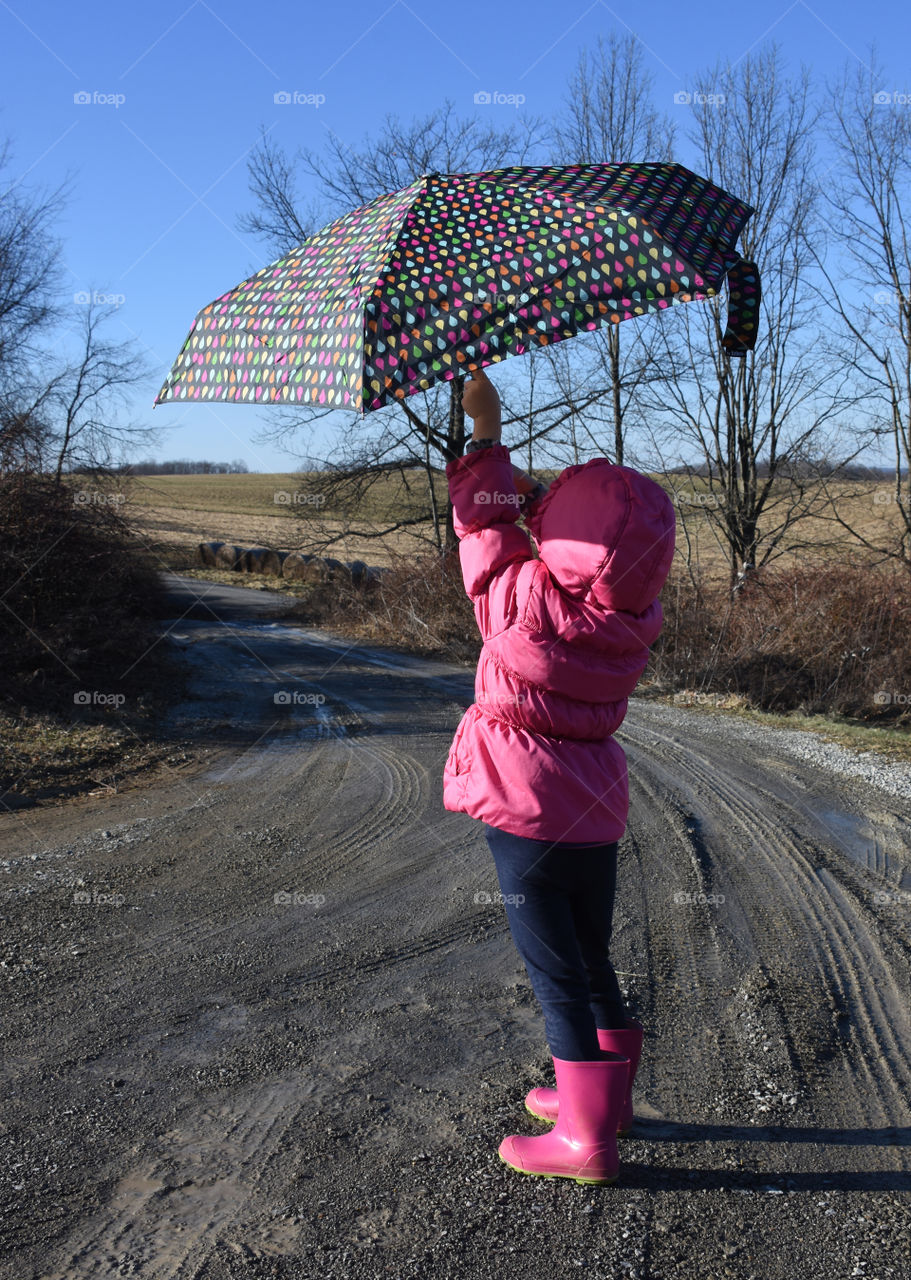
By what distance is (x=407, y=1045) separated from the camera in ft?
10.9

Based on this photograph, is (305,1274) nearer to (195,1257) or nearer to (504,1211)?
(195,1257)

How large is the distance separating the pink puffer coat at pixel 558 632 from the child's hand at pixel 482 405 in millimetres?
60

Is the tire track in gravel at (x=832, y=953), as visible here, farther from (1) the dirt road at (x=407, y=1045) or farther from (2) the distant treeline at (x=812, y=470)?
(2) the distant treeline at (x=812, y=470)

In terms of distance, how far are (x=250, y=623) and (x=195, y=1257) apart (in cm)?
1434

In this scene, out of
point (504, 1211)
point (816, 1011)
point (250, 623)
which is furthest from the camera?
point (250, 623)

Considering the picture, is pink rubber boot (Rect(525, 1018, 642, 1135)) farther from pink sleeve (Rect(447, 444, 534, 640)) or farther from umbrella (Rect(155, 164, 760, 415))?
umbrella (Rect(155, 164, 760, 415))

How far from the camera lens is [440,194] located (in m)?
2.94

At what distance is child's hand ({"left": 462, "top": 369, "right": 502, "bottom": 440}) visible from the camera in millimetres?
2602

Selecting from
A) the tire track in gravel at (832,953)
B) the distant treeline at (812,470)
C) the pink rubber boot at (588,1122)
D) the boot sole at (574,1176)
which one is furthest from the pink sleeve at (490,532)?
the distant treeline at (812,470)

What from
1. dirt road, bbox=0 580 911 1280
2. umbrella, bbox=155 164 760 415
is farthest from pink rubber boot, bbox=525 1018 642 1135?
umbrella, bbox=155 164 760 415

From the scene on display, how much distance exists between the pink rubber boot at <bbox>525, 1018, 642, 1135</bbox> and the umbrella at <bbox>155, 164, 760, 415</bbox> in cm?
187

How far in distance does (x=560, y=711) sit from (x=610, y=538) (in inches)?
18.0

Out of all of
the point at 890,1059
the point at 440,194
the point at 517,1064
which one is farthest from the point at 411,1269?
the point at 440,194

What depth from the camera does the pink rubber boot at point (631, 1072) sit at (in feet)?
9.14
